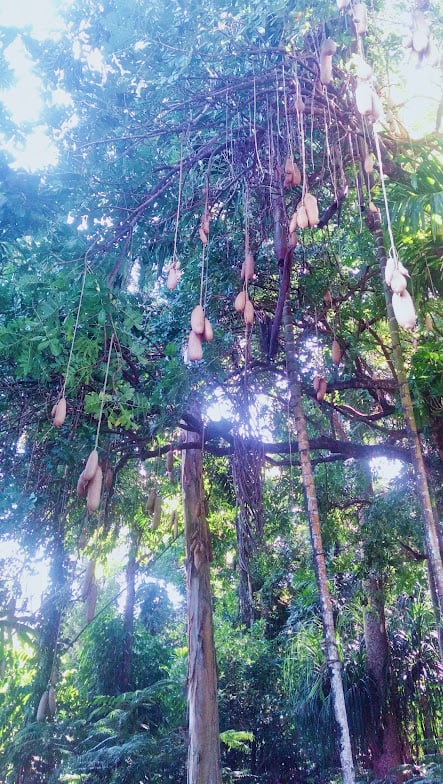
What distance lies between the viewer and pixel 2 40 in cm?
343

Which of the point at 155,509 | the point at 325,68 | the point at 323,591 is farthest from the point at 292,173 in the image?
the point at 155,509

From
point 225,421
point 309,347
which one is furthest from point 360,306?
point 225,421

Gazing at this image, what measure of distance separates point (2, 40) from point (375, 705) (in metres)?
7.47

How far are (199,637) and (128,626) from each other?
4.44m

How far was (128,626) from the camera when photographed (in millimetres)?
9227

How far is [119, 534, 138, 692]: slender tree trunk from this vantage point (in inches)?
345

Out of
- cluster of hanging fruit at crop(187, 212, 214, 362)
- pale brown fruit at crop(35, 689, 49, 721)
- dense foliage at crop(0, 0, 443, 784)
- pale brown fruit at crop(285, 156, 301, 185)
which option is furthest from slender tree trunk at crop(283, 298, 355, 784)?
pale brown fruit at crop(35, 689, 49, 721)

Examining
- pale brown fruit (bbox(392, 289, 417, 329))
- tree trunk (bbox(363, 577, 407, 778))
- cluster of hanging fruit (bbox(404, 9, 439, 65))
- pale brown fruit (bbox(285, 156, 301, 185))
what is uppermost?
cluster of hanging fruit (bbox(404, 9, 439, 65))

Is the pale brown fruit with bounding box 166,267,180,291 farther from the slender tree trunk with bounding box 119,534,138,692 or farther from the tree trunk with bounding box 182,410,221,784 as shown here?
the slender tree trunk with bounding box 119,534,138,692

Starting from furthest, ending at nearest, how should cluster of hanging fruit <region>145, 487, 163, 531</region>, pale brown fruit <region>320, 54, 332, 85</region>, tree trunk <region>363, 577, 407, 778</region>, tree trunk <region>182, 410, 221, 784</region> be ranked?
tree trunk <region>363, 577, 407, 778</region> < tree trunk <region>182, 410, 221, 784</region> < cluster of hanging fruit <region>145, 487, 163, 531</region> < pale brown fruit <region>320, 54, 332, 85</region>

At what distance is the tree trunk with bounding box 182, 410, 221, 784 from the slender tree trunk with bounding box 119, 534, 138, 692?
3.09 metres

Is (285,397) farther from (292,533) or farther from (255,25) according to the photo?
(255,25)

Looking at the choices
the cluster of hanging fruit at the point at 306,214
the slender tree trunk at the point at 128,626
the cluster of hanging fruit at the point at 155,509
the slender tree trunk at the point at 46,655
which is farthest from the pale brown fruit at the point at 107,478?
the slender tree trunk at the point at 128,626

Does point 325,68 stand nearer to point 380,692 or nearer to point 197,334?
point 197,334
